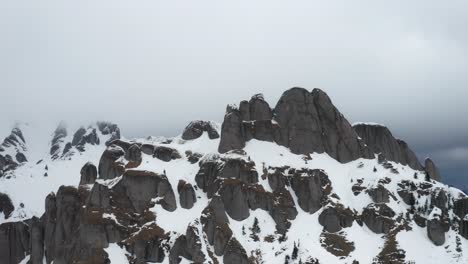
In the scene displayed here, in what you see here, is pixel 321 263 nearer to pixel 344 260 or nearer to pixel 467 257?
pixel 344 260

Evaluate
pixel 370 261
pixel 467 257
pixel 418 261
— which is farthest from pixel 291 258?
pixel 467 257

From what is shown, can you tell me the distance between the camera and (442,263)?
196 metres

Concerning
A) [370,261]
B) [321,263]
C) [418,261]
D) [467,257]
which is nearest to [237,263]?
[321,263]

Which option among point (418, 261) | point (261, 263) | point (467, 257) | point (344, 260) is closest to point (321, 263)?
point (344, 260)

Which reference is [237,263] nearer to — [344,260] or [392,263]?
[344,260]

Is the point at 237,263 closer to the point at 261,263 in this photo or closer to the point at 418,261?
the point at 261,263

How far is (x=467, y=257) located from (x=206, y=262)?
294ft

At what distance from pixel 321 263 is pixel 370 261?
1777 cm

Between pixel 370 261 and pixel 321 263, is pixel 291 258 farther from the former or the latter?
pixel 370 261

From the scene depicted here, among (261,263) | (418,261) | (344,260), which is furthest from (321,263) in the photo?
(418,261)

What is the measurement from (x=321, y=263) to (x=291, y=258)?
1048cm

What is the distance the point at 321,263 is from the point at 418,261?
111 feet

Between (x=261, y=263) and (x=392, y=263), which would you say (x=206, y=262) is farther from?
(x=392, y=263)

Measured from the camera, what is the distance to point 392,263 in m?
198
